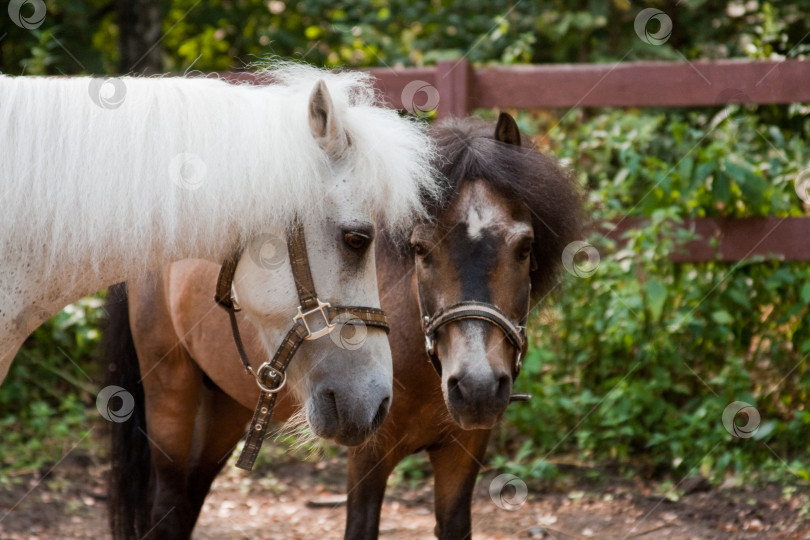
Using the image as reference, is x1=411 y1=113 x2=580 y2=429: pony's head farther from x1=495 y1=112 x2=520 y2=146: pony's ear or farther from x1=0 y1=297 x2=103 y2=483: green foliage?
x1=0 y1=297 x2=103 y2=483: green foliage

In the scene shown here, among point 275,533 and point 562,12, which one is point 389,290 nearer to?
point 275,533

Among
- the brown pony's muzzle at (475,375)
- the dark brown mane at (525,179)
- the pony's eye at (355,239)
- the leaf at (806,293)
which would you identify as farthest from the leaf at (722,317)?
the pony's eye at (355,239)

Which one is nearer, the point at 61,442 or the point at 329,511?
the point at 329,511

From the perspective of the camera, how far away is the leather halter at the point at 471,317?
2498mm

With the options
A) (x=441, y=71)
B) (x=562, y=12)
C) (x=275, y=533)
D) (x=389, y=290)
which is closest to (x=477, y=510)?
(x=275, y=533)

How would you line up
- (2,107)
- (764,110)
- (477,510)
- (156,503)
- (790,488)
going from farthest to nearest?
(764,110), (477,510), (790,488), (156,503), (2,107)

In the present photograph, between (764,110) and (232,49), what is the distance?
486cm

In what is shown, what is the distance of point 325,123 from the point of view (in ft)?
6.62

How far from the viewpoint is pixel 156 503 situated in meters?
3.46

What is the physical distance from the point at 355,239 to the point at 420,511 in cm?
294

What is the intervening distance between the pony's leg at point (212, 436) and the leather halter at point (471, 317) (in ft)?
4.48

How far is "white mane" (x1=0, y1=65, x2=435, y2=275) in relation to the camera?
1896mm

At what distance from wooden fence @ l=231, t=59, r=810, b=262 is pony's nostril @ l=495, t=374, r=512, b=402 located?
2.39m

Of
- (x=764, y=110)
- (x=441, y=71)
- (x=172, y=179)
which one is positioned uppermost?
(x=764, y=110)
